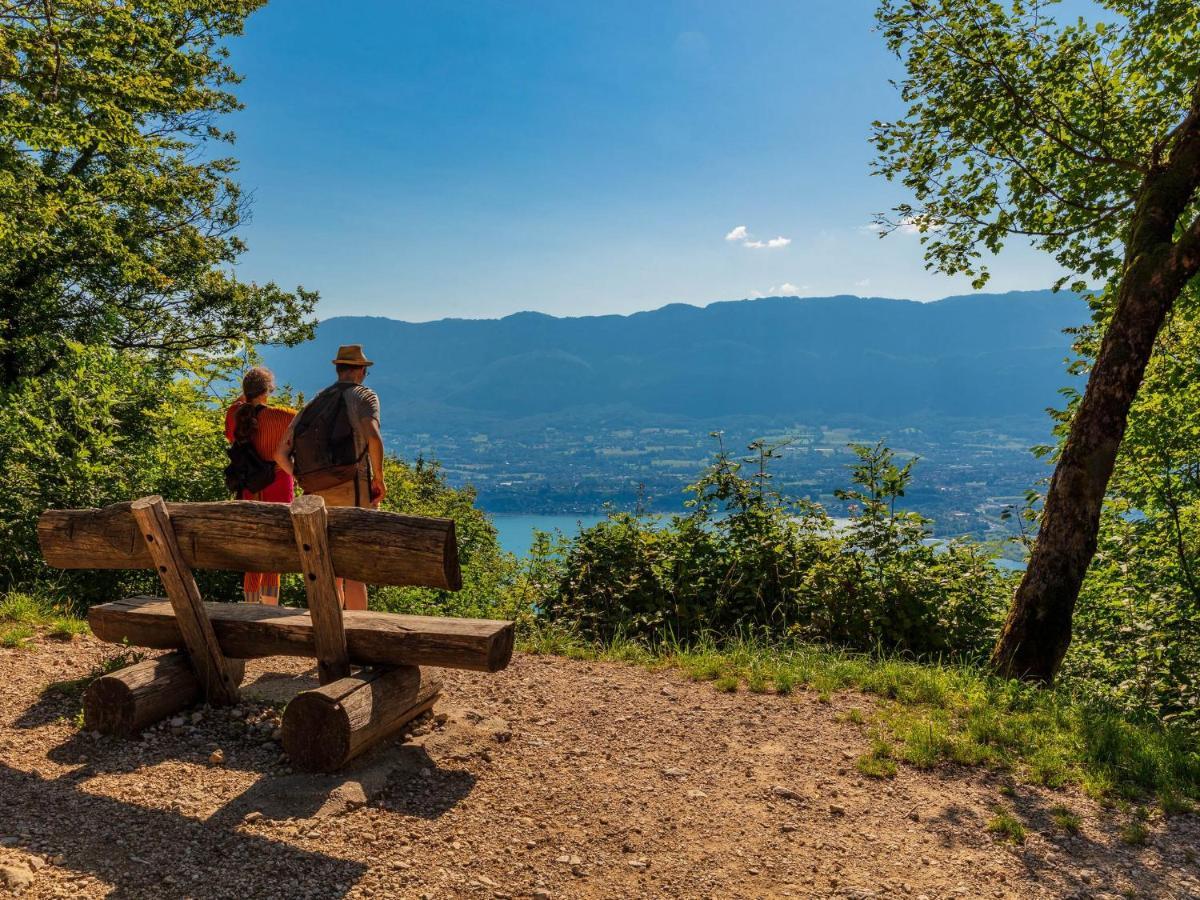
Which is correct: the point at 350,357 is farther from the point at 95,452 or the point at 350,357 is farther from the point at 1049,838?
the point at 1049,838

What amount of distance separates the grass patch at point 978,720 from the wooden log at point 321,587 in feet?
8.90

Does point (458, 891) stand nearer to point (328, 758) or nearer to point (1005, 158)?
point (328, 758)

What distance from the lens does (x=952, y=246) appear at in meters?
8.94

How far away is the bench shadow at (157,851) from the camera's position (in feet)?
10.00

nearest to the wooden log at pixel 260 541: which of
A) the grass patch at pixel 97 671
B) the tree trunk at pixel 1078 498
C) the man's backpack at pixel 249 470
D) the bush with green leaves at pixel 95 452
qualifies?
the grass patch at pixel 97 671

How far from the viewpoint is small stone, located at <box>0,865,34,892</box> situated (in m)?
2.91

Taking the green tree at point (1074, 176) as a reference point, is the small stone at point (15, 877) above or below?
below

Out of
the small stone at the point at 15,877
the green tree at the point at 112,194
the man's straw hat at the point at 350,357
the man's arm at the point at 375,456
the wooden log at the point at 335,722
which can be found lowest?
the small stone at the point at 15,877

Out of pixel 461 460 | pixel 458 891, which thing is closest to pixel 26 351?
pixel 458 891

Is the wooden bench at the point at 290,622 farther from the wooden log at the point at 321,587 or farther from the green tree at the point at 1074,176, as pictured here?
the green tree at the point at 1074,176

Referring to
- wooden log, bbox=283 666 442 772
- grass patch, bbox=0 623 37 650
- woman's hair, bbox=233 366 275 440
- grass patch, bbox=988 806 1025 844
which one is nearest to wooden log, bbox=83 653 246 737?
wooden log, bbox=283 666 442 772

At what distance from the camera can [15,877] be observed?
116 inches

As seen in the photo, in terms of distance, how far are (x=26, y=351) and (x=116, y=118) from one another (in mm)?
7210

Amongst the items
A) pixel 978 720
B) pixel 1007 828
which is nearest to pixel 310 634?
pixel 1007 828
